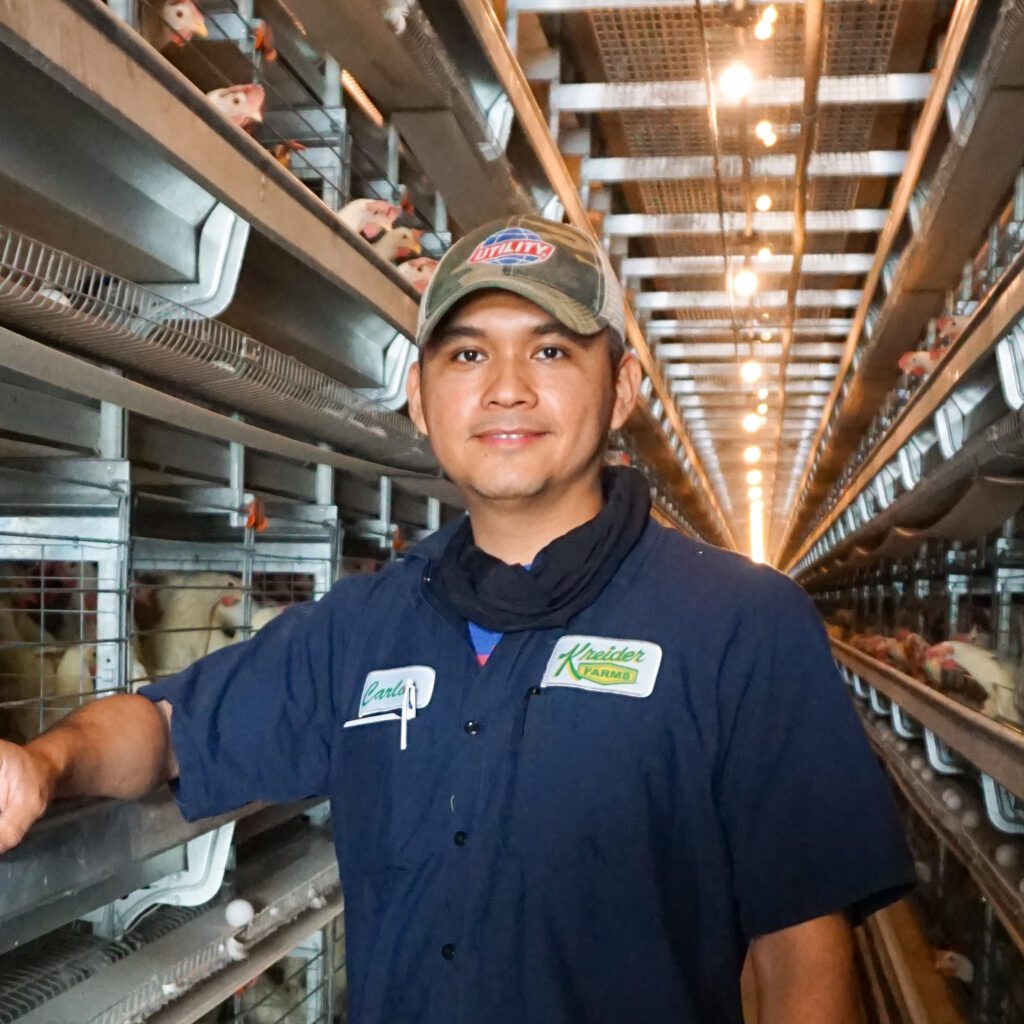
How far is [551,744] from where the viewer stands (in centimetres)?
119

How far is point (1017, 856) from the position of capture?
9.68 feet

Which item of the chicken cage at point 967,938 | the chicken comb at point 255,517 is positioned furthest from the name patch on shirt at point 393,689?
the chicken cage at point 967,938

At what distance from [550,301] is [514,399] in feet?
0.41

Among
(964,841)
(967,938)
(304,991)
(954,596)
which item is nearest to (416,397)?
(304,991)

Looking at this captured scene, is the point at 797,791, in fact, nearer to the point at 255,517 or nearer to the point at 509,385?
the point at 509,385

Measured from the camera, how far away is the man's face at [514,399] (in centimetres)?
131

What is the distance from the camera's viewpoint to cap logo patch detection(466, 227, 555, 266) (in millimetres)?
1312

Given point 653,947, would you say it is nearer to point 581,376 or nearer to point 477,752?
point 477,752

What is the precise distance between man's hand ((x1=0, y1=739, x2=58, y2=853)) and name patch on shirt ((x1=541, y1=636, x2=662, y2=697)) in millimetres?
528

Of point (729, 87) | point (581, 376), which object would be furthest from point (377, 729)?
point (729, 87)

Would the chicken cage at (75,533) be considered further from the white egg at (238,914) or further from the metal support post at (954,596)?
the metal support post at (954,596)

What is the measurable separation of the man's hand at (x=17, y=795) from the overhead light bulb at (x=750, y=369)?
6296mm

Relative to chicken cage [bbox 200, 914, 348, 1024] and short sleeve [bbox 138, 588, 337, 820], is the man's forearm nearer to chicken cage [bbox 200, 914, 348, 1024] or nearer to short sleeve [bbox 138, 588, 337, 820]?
short sleeve [bbox 138, 588, 337, 820]

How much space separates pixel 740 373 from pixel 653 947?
6536 millimetres
